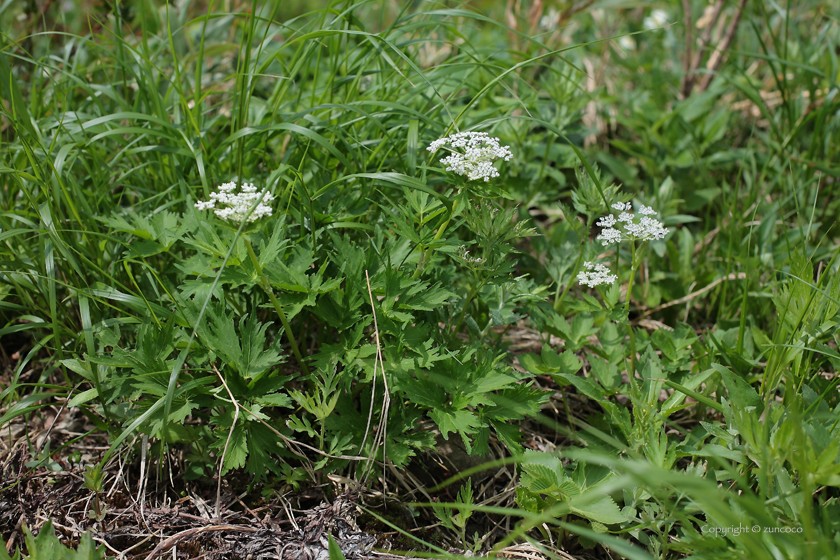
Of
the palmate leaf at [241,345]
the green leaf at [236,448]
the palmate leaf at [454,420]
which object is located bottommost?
the green leaf at [236,448]

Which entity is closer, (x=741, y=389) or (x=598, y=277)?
(x=741, y=389)

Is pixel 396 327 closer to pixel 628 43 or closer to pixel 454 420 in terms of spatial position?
pixel 454 420

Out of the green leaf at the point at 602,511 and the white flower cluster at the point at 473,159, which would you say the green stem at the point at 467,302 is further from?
the green leaf at the point at 602,511

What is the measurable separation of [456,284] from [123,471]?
1.20 metres

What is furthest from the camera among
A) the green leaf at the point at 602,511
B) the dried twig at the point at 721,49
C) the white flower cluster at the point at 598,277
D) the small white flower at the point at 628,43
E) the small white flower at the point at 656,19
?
the small white flower at the point at 656,19

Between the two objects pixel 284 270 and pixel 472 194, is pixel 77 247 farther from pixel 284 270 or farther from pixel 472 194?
pixel 472 194

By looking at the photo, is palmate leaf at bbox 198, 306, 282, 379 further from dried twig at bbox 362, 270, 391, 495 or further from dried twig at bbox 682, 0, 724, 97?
dried twig at bbox 682, 0, 724, 97

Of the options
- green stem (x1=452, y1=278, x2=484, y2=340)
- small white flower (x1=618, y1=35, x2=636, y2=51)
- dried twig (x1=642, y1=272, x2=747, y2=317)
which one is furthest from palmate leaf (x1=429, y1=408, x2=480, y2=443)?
small white flower (x1=618, y1=35, x2=636, y2=51)

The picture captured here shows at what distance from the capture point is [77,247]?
1802 mm

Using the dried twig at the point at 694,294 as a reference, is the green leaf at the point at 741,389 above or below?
above

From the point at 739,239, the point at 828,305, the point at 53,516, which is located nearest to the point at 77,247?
the point at 53,516

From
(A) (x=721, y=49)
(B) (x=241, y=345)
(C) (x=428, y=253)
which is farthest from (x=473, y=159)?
(A) (x=721, y=49)

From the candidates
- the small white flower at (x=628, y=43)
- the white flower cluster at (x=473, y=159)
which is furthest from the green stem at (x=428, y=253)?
the small white flower at (x=628, y=43)

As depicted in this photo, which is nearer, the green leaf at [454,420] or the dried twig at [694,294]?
the green leaf at [454,420]
